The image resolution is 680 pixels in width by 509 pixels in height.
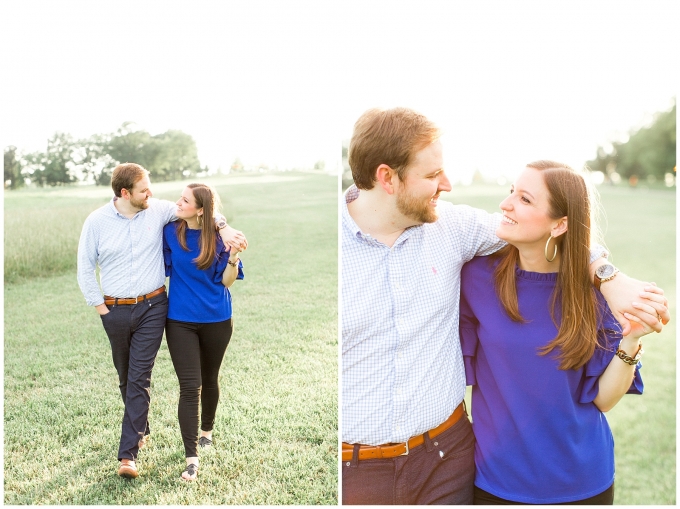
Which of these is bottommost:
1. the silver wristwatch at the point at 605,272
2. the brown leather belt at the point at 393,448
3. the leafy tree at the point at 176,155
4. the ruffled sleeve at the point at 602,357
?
the brown leather belt at the point at 393,448

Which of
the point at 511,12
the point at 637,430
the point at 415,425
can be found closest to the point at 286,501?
the point at 415,425

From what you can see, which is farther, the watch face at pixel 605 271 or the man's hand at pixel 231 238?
the man's hand at pixel 231 238

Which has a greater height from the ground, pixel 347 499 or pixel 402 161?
pixel 402 161

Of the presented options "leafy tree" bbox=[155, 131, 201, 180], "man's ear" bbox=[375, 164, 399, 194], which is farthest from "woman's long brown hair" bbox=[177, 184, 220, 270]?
"man's ear" bbox=[375, 164, 399, 194]

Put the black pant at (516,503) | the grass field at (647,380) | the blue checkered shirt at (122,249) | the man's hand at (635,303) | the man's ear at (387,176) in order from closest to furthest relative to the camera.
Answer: the man's hand at (635,303) → the man's ear at (387,176) → the black pant at (516,503) → the blue checkered shirt at (122,249) → the grass field at (647,380)

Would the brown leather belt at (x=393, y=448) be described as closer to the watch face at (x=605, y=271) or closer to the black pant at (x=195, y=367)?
the watch face at (x=605, y=271)

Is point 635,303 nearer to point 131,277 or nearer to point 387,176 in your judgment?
point 387,176

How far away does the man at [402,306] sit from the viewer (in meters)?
2.12

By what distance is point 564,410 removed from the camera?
212cm

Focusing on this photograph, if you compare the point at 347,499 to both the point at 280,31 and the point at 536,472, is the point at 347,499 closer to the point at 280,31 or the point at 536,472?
the point at 536,472

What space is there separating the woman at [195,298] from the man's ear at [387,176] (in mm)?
876

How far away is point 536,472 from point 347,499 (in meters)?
0.79

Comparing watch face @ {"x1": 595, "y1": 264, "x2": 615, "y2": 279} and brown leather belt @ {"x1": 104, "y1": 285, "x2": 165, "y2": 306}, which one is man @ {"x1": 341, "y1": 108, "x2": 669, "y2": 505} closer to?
watch face @ {"x1": 595, "y1": 264, "x2": 615, "y2": 279}

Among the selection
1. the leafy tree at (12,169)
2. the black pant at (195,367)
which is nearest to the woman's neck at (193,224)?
the black pant at (195,367)
